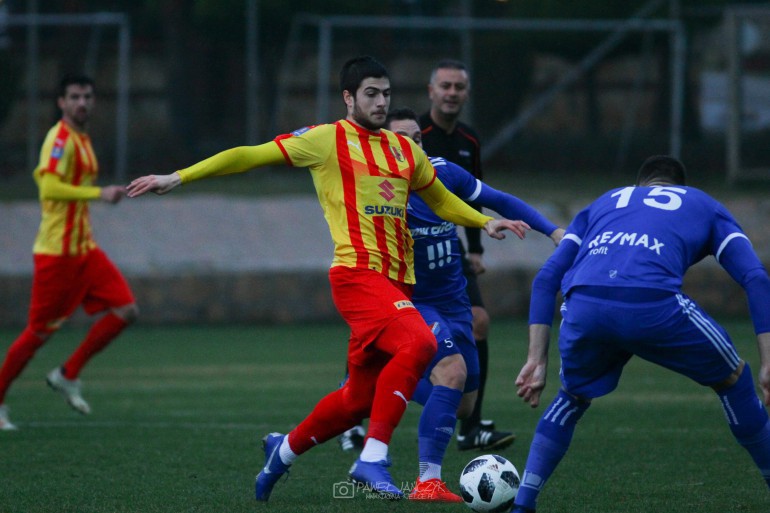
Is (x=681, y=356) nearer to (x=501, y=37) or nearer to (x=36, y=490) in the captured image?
(x=36, y=490)

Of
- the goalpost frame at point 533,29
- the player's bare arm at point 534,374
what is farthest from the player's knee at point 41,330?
the goalpost frame at point 533,29

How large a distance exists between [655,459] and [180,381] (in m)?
5.77

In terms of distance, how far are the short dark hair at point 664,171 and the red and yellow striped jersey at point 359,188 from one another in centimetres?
123

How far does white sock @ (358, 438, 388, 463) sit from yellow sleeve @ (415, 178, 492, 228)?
4.23ft

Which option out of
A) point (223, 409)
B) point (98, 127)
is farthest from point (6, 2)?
point (223, 409)

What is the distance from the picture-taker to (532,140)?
19.3 m

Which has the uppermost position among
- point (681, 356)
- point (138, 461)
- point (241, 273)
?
point (681, 356)

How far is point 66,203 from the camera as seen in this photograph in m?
9.70

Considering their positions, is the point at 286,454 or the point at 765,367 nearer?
the point at 765,367

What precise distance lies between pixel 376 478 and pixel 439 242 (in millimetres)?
1905

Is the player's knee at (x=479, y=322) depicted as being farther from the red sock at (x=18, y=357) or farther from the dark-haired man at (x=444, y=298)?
the red sock at (x=18, y=357)

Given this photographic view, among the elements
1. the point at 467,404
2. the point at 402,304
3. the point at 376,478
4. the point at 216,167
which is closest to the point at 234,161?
the point at 216,167

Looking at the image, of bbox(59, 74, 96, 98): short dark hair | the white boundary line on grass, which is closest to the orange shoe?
the white boundary line on grass

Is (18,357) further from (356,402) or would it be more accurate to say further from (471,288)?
(356,402)
